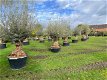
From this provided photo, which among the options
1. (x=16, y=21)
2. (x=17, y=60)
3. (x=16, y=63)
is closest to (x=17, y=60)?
(x=17, y=60)

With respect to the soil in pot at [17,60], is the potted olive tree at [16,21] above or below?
above

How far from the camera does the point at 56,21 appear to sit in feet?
81.0

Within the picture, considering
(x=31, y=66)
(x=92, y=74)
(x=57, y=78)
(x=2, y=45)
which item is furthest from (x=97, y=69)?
(x=2, y=45)

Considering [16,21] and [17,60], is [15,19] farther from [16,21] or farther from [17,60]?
[17,60]

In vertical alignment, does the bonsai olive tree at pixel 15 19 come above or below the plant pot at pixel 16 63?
above

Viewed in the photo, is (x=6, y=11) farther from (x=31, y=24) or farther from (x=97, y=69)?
(x=97, y=69)

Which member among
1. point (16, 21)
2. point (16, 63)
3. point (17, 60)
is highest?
point (16, 21)

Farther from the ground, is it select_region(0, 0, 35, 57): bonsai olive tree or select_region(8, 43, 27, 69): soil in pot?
select_region(0, 0, 35, 57): bonsai olive tree

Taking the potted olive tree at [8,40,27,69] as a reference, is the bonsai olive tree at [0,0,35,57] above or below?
above

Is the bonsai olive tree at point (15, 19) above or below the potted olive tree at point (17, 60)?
above

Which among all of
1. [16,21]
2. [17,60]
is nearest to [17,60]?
[17,60]

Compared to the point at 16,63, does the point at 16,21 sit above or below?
above

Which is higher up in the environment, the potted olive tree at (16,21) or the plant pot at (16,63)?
the potted olive tree at (16,21)

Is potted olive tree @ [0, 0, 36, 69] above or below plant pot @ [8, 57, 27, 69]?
above
